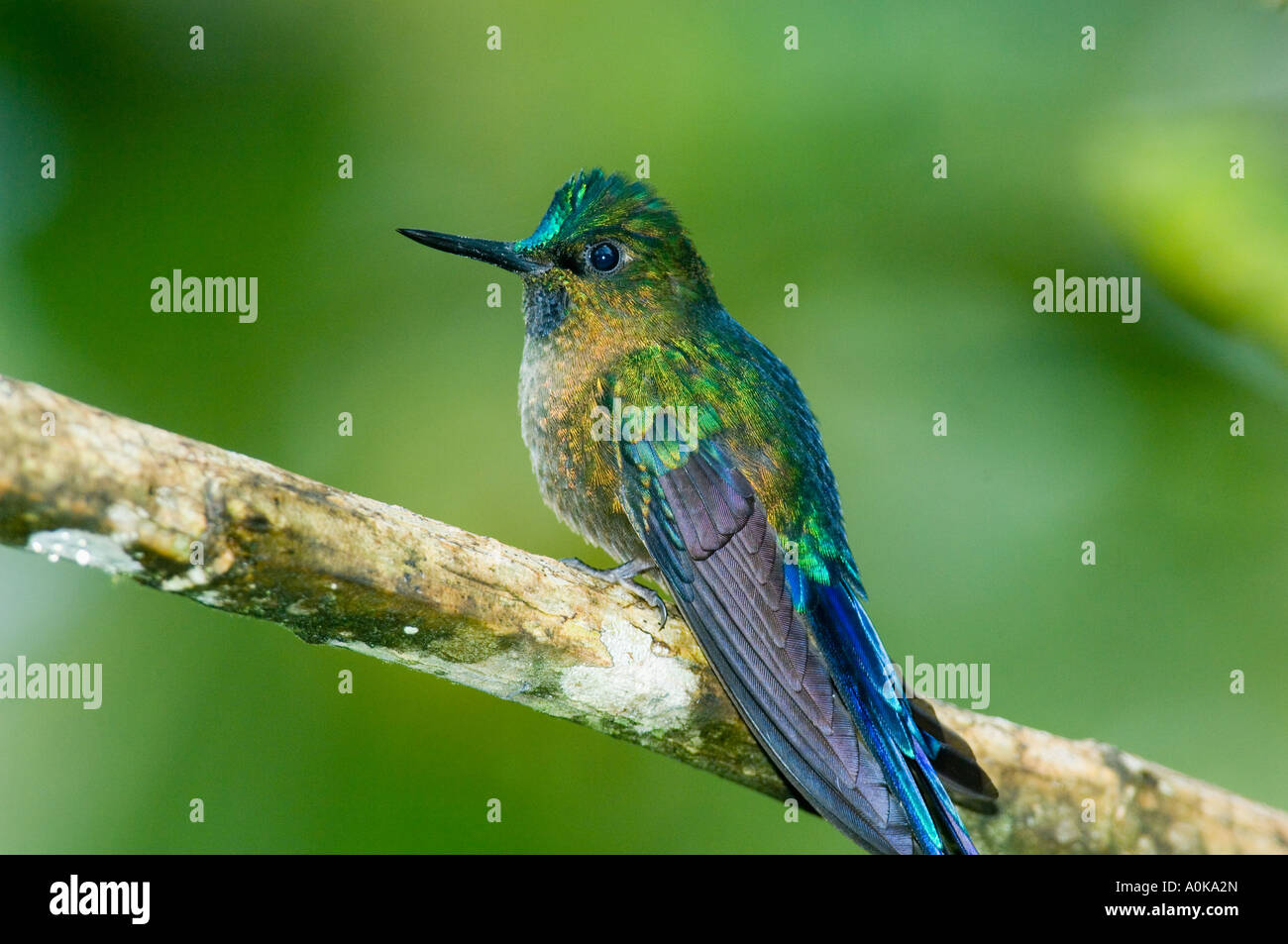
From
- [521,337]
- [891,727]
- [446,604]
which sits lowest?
[891,727]

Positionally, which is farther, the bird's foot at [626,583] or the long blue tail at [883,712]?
the bird's foot at [626,583]

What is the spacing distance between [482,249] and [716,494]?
1.20 m

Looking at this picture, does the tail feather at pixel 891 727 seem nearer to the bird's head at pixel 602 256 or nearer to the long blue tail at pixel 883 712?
the long blue tail at pixel 883 712

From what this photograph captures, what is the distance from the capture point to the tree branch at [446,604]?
6.87ft

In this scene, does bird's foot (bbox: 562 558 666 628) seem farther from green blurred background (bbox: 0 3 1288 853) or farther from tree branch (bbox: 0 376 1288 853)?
green blurred background (bbox: 0 3 1288 853)

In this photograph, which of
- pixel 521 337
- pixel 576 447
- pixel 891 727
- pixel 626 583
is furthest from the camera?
pixel 521 337

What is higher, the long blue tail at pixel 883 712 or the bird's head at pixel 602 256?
the bird's head at pixel 602 256

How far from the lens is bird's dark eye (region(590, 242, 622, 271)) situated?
12.7 feet

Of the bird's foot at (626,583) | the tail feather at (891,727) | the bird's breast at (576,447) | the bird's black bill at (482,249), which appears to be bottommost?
the tail feather at (891,727)

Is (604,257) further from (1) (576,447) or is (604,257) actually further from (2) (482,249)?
(1) (576,447)

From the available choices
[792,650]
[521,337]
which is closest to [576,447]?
[792,650]

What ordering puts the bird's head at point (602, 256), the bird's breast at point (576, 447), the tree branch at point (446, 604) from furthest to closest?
1. the bird's head at point (602, 256)
2. the bird's breast at point (576, 447)
3. the tree branch at point (446, 604)

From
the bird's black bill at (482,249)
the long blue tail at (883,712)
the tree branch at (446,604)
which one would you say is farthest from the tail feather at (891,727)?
the bird's black bill at (482,249)

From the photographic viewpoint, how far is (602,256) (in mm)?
3885
